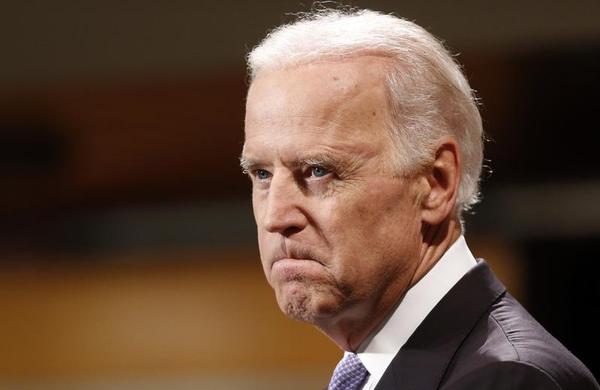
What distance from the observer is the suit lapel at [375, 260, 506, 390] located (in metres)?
1.09

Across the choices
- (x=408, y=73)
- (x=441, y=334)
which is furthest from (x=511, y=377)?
(x=408, y=73)

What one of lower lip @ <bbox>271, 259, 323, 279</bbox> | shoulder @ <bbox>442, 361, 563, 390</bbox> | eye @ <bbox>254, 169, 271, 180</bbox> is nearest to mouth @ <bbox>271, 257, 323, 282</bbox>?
lower lip @ <bbox>271, 259, 323, 279</bbox>

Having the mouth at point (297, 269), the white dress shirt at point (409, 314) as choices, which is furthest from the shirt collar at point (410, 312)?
the mouth at point (297, 269)

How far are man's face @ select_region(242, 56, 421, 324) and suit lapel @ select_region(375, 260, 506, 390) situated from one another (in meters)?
0.06

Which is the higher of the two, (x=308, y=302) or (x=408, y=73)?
(x=408, y=73)

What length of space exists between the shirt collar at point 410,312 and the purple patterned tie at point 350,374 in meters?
0.01

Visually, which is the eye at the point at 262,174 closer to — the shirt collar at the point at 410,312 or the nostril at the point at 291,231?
the nostril at the point at 291,231

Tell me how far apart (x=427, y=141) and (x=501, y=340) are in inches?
9.9

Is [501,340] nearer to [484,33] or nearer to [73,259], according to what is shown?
[484,33]

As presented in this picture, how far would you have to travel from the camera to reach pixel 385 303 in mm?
1183

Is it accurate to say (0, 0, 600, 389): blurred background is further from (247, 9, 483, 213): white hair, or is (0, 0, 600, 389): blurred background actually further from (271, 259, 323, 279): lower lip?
(271, 259, 323, 279): lower lip

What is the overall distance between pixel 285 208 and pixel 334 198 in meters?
0.05

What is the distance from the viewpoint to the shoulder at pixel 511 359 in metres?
0.99

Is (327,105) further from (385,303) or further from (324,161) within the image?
(385,303)
